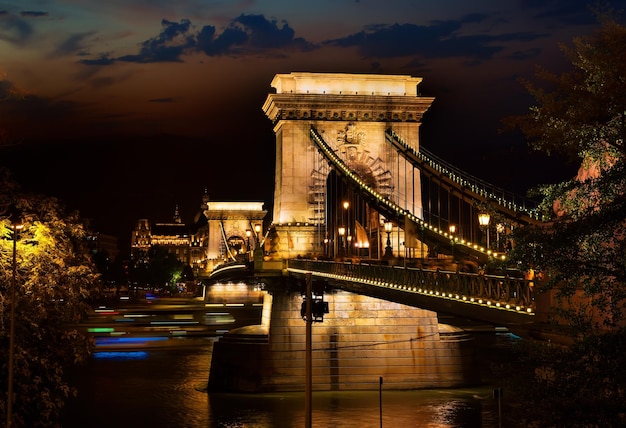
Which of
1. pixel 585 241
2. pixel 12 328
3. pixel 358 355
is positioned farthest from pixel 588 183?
pixel 358 355

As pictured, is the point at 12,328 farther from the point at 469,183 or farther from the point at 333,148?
the point at 333,148

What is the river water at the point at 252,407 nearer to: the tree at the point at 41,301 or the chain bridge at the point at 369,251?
the chain bridge at the point at 369,251

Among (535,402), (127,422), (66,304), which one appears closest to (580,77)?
(535,402)

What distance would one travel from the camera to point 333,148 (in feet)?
240

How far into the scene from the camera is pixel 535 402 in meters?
16.1

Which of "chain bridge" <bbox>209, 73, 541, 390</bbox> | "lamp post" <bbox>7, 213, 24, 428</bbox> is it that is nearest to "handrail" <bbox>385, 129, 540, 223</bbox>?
"chain bridge" <bbox>209, 73, 541, 390</bbox>

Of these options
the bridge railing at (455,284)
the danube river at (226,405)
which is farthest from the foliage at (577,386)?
the danube river at (226,405)

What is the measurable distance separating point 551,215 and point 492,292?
471cm

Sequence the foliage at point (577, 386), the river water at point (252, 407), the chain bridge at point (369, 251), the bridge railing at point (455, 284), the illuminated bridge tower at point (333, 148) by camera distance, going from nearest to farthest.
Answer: the foliage at point (577, 386), the bridge railing at point (455, 284), the chain bridge at point (369, 251), the river water at point (252, 407), the illuminated bridge tower at point (333, 148)

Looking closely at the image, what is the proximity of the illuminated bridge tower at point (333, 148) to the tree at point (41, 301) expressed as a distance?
47.2 m

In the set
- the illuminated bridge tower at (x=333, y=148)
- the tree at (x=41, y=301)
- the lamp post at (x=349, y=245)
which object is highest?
the illuminated bridge tower at (x=333, y=148)

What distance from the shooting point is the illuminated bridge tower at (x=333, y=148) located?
7306 cm

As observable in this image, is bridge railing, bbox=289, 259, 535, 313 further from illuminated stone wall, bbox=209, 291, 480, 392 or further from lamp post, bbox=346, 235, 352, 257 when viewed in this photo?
lamp post, bbox=346, 235, 352, 257

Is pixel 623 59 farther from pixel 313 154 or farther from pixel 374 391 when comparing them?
pixel 313 154
